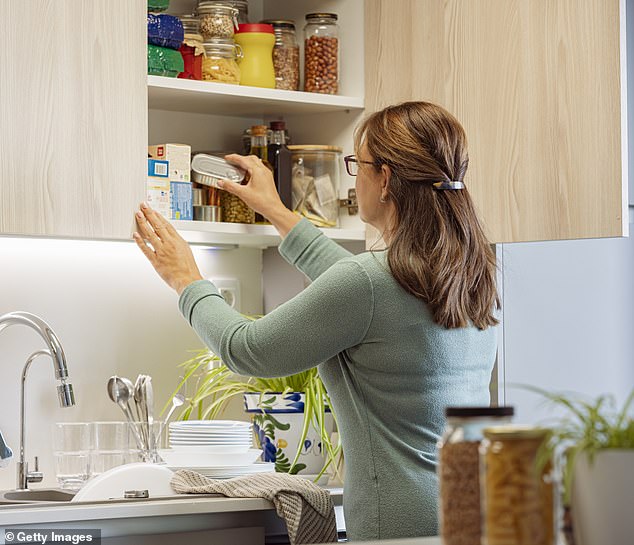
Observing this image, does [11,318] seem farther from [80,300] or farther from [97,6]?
[97,6]

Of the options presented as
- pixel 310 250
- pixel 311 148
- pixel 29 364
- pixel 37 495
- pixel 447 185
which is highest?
pixel 311 148

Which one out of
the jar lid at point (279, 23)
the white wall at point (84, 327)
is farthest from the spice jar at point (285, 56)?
the white wall at point (84, 327)

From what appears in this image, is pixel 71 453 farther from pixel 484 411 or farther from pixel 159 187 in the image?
pixel 484 411

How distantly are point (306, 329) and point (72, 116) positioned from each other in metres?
0.74

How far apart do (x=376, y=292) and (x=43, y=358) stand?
1026 millimetres

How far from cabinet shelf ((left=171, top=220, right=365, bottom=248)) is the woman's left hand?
0.35ft

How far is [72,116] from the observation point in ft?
7.64

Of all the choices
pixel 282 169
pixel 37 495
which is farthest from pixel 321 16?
pixel 37 495

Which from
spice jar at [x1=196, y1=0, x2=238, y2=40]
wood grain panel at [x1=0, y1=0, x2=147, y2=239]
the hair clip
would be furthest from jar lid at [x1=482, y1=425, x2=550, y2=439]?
spice jar at [x1=196, y1=0, x2=238, y2=40]

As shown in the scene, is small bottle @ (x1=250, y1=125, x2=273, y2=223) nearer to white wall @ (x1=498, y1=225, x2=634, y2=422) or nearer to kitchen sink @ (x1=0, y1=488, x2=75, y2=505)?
white wall @ (x1=498, y1=225, x2=634, y2=422)

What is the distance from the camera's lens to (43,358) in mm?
2631

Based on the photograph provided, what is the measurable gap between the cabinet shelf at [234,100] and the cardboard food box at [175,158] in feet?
0.41

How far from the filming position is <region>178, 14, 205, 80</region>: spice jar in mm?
2631

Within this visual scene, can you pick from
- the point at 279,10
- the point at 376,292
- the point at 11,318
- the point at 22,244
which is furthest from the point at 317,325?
the point at 279,10
